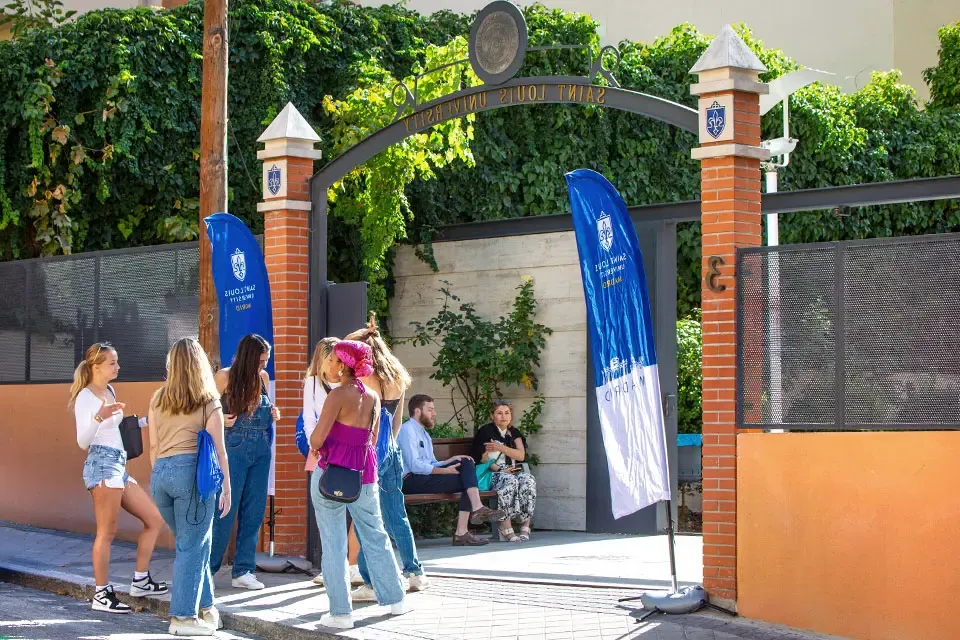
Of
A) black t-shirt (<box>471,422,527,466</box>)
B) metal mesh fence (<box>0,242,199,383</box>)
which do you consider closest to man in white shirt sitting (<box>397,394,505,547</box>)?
black t-shirt (<box>471,422,527,466</box>)

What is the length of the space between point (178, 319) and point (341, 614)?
457cm

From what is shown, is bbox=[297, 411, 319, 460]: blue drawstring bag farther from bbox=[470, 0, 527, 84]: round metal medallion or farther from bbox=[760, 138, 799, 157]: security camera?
bbox=[760, 138, 799, 157]: security camera

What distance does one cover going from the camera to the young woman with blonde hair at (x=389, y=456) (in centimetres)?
827

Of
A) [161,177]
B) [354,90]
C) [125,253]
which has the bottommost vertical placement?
[125,253]

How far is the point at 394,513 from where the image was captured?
8.59 m

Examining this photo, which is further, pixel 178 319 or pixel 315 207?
pixel 178 319

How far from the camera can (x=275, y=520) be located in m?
10.4

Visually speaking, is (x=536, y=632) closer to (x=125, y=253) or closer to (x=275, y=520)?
(x=275, y=520)

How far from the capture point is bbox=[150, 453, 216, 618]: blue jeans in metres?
7.57

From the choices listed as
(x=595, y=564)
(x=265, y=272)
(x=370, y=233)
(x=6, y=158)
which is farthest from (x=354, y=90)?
(x=595, y=564)

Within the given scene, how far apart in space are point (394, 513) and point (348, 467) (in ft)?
3.71

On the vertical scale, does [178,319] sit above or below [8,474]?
above

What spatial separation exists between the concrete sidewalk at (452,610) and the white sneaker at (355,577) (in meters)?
0.22

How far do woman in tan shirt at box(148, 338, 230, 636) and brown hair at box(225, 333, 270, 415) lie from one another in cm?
102
